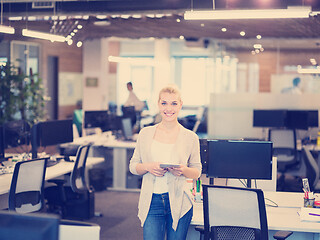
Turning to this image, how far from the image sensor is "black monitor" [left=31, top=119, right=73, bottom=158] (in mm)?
6316

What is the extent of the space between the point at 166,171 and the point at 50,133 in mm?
3517

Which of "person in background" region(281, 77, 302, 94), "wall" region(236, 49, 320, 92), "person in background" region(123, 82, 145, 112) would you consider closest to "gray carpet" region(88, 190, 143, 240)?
"person in background" region(123, 82, 145, 112)

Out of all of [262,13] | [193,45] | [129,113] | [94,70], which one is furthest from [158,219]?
[193,45]

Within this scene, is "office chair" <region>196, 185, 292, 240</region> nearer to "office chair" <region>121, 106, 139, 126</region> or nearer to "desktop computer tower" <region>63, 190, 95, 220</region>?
"desktop computer tower" <region>63, 190, 95, 220</region>

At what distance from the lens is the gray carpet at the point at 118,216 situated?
596 cm

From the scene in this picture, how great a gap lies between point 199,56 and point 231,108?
9038 millimetres

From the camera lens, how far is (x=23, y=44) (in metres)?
13.4

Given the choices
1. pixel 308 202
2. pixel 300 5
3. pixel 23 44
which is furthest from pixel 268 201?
pixel 23 44

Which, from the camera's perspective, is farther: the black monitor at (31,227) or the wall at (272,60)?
the wall at (272,60)

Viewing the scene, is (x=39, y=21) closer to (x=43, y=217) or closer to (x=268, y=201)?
(x=268, y=201)

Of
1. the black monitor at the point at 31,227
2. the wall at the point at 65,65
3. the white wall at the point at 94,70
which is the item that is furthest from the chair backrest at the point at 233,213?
the wall at the point at 65,65

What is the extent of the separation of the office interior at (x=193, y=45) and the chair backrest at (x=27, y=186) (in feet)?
5.96

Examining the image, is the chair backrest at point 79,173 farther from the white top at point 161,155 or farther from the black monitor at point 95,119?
the white top at point 161,155

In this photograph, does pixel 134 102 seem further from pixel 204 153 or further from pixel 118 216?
pixel 204 153
